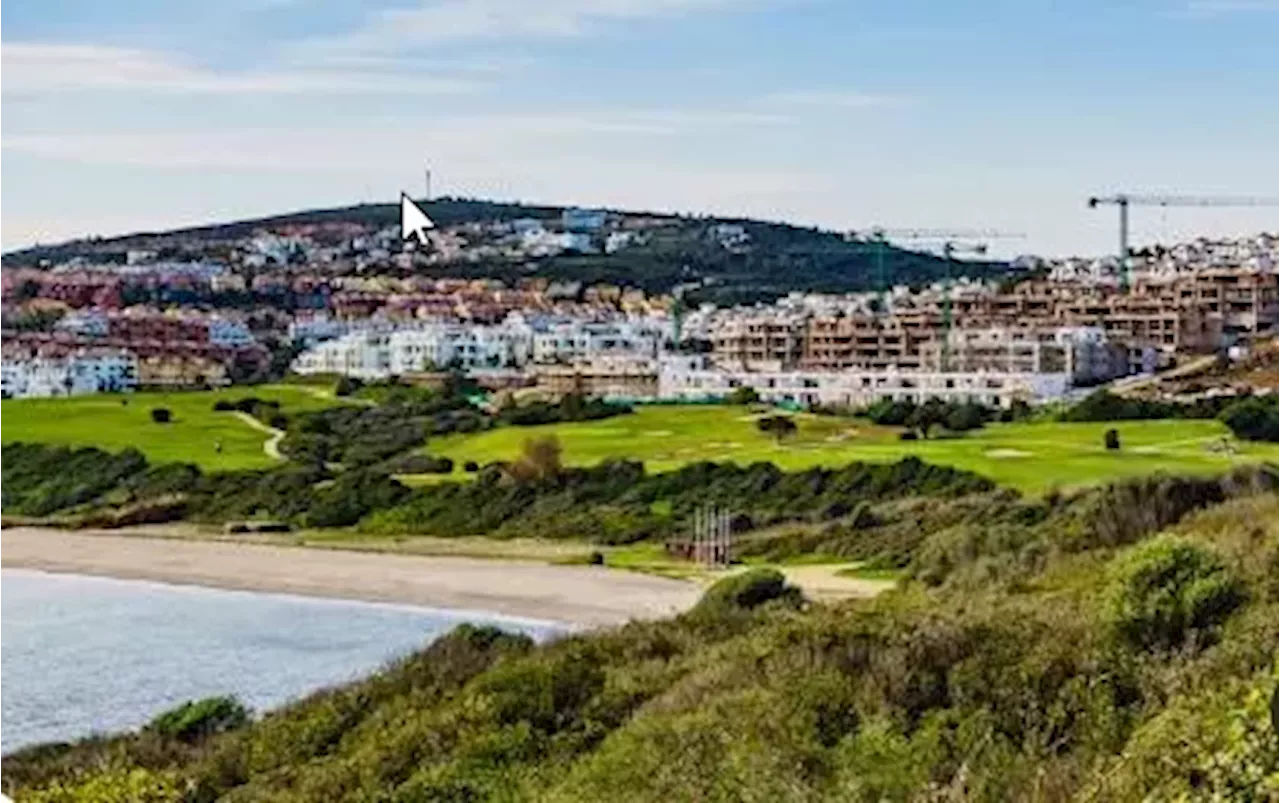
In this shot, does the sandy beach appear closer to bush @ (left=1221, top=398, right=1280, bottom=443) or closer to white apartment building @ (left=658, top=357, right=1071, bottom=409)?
bush @ (left=1221, top=398, right=1280, bottom=443)

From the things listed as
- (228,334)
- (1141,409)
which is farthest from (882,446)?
(228,334)

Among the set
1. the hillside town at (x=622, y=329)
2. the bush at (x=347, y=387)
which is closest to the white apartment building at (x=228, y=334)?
the hillside town at (x=622, y=329)

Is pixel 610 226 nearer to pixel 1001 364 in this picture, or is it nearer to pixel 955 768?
pixel 1001 364

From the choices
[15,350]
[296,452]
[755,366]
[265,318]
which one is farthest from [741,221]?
[296,452]

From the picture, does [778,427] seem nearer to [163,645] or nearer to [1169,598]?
[163,645]

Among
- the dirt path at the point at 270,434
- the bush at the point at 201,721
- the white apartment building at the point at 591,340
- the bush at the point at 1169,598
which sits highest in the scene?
the bush at the point at 1169,598

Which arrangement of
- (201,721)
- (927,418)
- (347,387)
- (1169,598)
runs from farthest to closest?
(347,387) < (927,418) < (201,721) < (1169,598)

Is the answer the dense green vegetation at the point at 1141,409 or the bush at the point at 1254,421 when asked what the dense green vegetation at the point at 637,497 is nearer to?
the bush at the point at 1254,421
